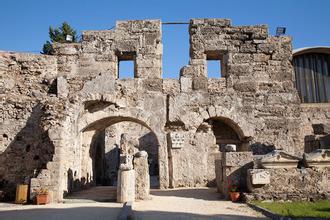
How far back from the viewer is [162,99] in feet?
37.5

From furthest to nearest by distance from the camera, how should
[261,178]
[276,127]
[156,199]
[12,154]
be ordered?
[276,127]
[12,154]
[156,199]
[261,178]

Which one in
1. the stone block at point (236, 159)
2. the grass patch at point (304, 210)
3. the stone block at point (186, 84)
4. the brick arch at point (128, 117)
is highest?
the stone block at point (186, 84)

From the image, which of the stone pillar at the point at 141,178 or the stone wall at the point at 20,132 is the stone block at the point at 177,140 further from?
the stone wall at the point at 20,132

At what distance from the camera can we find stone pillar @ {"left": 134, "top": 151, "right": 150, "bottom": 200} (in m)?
8.27

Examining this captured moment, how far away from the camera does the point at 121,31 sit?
39.9 ft

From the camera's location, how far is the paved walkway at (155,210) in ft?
19.7

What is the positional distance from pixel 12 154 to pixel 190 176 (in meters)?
5.72

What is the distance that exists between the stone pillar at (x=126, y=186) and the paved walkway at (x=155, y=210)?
0.26 meters

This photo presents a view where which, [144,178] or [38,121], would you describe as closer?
[144,178]

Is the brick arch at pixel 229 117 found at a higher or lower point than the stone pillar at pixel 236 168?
higher

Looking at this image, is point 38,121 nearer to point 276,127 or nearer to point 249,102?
point 249,102

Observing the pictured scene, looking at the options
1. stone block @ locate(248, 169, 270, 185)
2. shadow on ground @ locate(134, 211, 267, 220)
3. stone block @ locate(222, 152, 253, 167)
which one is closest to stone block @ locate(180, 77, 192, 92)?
stone block @ locate(222, 152, 253, 167)

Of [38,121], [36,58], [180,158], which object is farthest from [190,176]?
[36,58]

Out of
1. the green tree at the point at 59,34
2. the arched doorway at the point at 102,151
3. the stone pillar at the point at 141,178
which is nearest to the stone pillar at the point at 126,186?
the stone pillar at the point at 141,178
